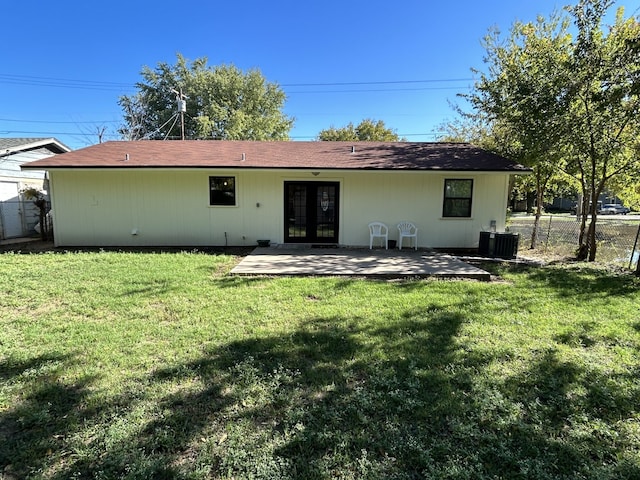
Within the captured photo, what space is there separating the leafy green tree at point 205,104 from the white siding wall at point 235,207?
16.7 meters

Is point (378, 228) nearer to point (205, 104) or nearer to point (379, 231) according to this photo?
point (379, 231)

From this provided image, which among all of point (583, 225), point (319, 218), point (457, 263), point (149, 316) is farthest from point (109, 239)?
point (583, 225)

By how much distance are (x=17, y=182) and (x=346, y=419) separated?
14.4 metres

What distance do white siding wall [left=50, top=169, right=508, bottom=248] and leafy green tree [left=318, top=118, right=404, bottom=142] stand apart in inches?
906

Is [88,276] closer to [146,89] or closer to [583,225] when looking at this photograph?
[583,225]

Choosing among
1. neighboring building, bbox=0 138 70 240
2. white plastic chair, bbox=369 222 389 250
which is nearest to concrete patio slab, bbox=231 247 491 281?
white plastic chair, bbox=369 222 389 250

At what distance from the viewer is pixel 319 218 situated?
9.73 m

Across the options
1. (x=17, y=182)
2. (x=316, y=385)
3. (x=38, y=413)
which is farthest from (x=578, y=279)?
(x=17, y=182)

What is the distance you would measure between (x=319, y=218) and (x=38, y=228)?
10.6 m

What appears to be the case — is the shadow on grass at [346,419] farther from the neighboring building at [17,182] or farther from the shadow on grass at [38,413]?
the neighboring building at [17,182]

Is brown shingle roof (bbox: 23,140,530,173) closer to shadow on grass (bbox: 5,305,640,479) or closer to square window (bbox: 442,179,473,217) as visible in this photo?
square window (bbox: 442,179,473,217)

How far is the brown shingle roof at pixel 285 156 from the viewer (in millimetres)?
8852

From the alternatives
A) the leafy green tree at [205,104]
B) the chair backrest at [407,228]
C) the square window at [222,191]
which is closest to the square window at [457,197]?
the chair backrest at [407,228]

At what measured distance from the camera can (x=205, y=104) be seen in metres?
27.9
